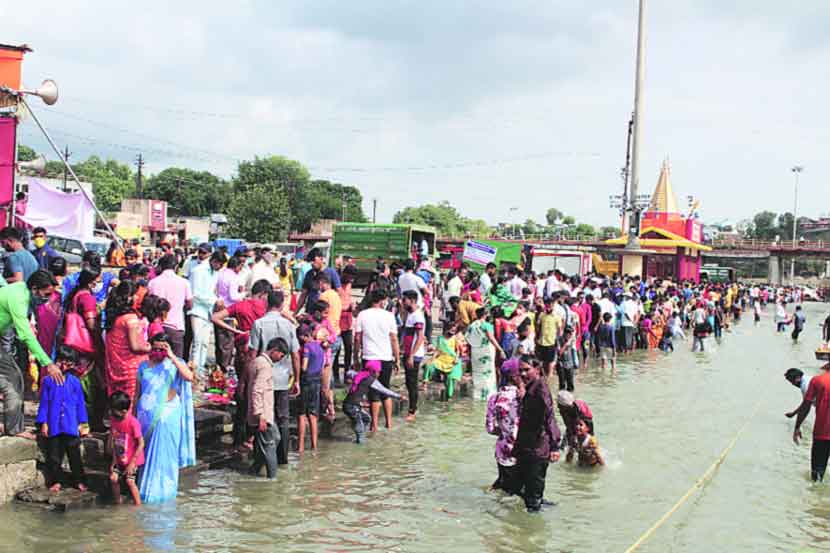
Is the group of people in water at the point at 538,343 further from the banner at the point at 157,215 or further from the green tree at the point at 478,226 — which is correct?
the green tree at the point at 478,226

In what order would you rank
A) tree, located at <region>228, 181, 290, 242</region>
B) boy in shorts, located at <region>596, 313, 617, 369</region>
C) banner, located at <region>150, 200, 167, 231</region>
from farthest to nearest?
tree, located at <region>228, 181, 290, 242</region> → banner, located at <region>150, 200, 167, 231</region> → boy in shorts, located at <region>596, 313, 617, 369</region>

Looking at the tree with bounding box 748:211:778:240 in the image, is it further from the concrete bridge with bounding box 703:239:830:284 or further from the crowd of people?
the crowd of people

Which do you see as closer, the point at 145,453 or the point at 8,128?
the point at 145,453

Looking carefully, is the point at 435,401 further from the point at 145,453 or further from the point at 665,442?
the point at 145,453

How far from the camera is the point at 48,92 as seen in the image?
39.6 feet

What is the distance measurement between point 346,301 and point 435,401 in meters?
2.81

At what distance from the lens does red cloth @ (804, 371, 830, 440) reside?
8.52 m

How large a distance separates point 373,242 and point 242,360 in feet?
67.8

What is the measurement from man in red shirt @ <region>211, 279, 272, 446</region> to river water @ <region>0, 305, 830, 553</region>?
66 centimetres

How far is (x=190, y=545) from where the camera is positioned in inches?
244

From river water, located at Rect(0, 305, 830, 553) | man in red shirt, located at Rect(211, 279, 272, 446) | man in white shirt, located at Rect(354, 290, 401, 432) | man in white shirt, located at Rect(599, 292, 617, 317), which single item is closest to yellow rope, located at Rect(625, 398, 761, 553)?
river water, located at Rect(0, 305, 830, 553)

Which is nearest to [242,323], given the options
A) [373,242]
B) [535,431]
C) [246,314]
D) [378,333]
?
[246,314]

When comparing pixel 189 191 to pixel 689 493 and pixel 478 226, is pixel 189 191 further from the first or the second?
pixel 689 493

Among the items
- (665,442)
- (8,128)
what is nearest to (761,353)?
(665,442)
